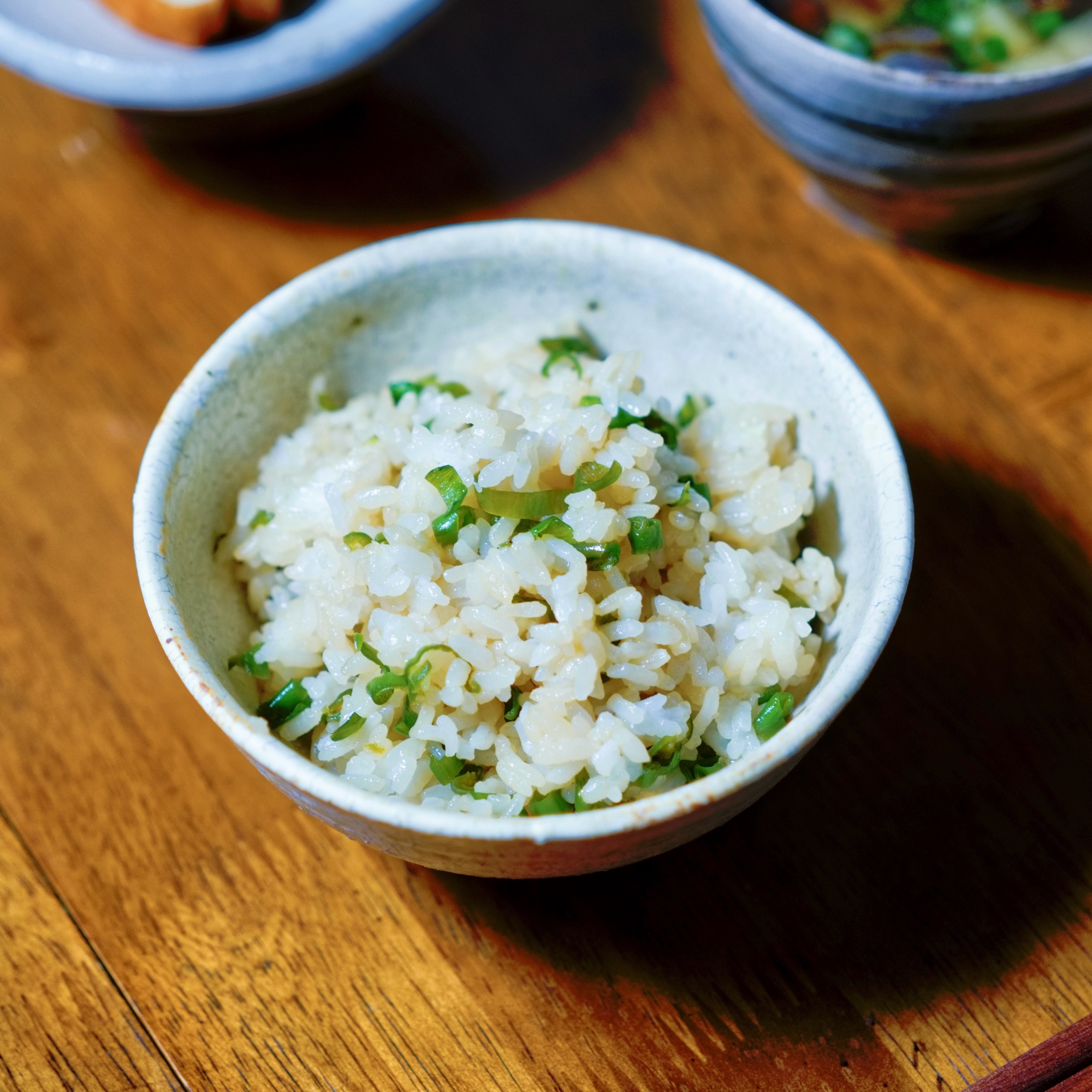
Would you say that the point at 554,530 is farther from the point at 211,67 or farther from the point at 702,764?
the point at 211,67

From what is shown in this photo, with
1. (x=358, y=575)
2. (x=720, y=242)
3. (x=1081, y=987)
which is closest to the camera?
(x=358, y=575)

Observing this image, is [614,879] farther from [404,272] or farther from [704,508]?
[404,272]

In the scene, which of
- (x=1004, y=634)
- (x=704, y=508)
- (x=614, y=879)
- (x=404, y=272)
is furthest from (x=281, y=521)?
(x=1004, y=634)

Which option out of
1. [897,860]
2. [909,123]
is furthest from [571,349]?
[897,860]

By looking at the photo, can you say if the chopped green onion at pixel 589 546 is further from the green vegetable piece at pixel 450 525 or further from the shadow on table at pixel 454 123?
the shadow on table at pixel 454 123

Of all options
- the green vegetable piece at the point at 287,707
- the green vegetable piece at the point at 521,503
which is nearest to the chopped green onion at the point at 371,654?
the green vegetable piece at the point at 287,707

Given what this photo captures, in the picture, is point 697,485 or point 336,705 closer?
point 336,705
